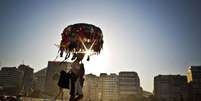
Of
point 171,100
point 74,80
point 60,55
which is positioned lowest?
point 171,100

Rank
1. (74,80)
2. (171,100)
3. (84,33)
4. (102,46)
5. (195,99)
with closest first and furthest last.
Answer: (74,80) → (84,33) → (102,46) → (195,99) → (171,100)

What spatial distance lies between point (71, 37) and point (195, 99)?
17109 centimetres

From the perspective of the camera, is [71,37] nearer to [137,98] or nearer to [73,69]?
[73,69]

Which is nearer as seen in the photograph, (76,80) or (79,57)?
(76,80)

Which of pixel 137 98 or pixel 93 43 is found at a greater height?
pixel 93 43

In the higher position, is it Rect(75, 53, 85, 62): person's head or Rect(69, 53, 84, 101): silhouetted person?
Rect(75, 53, 85, 62): person's head

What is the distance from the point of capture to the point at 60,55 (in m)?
13.0

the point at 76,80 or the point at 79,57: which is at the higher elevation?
the point at 79,57

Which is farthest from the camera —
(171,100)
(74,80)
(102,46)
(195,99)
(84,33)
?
(171,100)

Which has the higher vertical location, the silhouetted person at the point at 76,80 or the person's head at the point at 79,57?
the person's head at the point at 79,57

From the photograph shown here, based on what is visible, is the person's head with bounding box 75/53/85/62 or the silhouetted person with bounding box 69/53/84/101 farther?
the person's head with bounding box 75/53/85/62

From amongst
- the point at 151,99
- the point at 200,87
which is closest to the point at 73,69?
the point at 151,99

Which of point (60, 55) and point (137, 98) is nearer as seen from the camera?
point (60, 55)

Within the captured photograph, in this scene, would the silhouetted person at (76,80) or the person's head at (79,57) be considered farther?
the person's head at (79,57)
